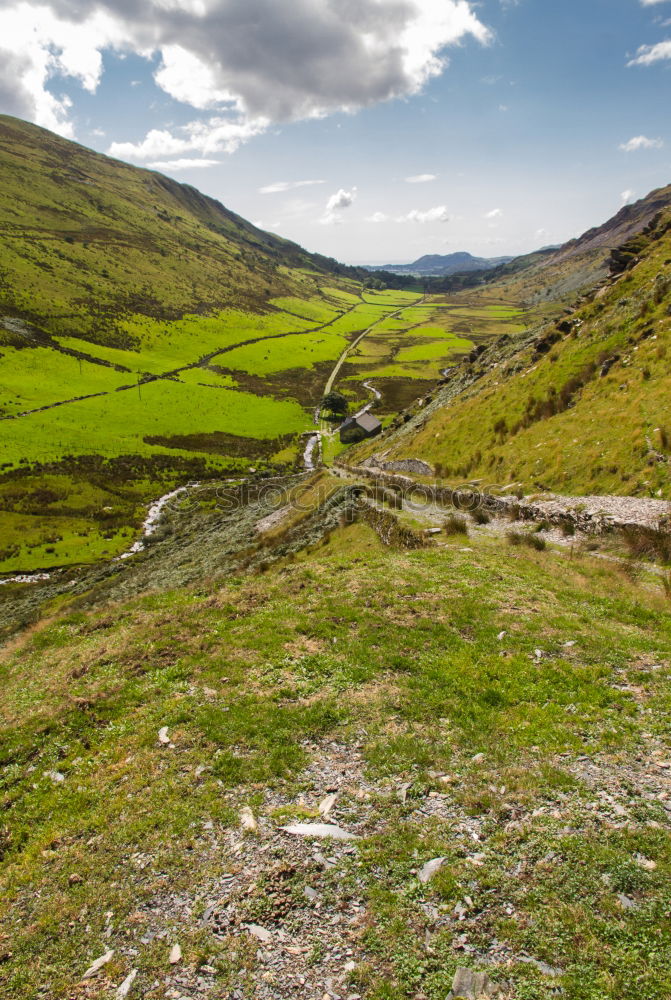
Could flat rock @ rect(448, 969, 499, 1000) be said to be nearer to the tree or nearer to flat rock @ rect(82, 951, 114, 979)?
flat rock @ rect(82, 951, 114, 979)

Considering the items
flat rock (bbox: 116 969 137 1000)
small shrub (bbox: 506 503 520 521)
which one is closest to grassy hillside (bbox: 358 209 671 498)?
small shrub (bbox: 506 503 520 521)

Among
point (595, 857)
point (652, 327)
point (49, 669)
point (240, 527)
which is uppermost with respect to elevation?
point (652, 327)

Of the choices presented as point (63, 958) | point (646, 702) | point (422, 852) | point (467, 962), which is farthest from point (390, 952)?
point (646, 702)

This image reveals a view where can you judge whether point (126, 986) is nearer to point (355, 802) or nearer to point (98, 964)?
point (98, 964)

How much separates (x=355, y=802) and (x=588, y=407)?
3149 centimetres

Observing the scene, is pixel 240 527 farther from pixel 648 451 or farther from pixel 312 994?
pixel 312 994

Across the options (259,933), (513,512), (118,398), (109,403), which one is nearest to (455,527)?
(513,512)

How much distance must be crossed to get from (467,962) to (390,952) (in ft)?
3.80

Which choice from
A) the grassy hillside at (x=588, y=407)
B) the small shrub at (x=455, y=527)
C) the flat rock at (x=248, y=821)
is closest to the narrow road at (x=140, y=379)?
the grassy hillside at (x=588, y=407)

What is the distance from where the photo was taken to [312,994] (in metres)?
6.76

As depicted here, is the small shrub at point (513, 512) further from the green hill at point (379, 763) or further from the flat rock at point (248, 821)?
the flat rock at point (248, 821)

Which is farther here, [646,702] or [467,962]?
[646,702]

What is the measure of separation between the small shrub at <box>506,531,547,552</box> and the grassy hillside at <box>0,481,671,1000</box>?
17.2ft

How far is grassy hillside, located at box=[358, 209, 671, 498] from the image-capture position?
1020 inches
